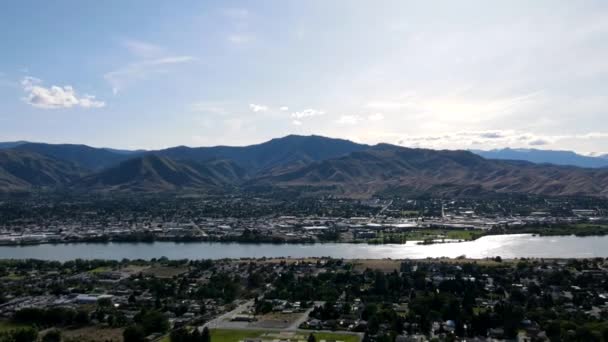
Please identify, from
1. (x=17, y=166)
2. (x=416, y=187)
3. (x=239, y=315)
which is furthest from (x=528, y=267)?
(x=17, y=166)

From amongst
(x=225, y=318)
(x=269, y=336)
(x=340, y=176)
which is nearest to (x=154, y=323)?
(x=225, y=318)

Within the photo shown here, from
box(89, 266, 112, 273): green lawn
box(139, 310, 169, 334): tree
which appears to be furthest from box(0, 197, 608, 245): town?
box(139, 310, 169, 334): tree

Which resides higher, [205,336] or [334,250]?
[334,250]

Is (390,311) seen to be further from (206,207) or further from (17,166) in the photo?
(17,166)

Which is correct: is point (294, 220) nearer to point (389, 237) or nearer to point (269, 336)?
point (389, 237)

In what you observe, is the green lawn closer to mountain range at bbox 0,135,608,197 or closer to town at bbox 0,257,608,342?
town at bbox 0,257,608,342

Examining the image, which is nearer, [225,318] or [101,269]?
[225,318]

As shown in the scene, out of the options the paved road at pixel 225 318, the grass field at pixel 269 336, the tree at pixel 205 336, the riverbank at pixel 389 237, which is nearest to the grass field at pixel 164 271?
the paved road at pixel 225 318
